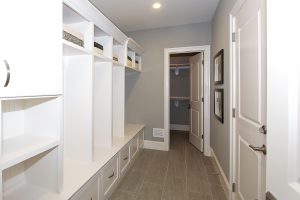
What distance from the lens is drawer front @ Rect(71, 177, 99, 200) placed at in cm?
129

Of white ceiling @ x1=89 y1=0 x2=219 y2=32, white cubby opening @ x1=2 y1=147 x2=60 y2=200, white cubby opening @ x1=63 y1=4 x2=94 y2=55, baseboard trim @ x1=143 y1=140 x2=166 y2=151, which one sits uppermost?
white ceiling @ x1=89 y1=0 x2=219 y2=32

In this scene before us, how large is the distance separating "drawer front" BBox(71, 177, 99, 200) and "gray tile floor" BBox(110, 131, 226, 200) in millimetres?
452

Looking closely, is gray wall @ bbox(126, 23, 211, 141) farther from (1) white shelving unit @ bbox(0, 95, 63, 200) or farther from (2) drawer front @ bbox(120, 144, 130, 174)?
(1) white shelving unit @ bbox(0, 95, 63, 200)

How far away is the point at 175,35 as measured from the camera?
329 cm

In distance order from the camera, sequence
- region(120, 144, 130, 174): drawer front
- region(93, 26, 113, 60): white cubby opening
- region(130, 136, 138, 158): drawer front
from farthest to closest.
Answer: region(130, 136, 138, 158): drawer front → region(120, 144, 130, 174): drawer front → region(93, 26, 113, 60): white cubby opening

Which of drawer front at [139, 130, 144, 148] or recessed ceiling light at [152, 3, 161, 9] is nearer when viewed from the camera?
recessed ceiling light at [152, 3, 161, 9]

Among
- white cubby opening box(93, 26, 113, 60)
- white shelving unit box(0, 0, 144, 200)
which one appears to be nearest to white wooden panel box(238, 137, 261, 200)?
white shelving unit box(0, 0, 144, 200)

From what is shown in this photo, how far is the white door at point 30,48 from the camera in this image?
2.83 feet

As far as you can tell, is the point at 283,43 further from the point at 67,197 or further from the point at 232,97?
the point at 67,197

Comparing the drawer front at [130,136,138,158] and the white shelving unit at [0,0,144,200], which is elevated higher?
the white shelving unit at [0,0,144,200]

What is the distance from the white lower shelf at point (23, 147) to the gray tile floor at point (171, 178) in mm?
1180

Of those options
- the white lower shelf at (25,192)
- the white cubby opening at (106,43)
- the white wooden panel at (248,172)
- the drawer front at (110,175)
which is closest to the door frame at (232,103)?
the white wooden panel at (248,172)

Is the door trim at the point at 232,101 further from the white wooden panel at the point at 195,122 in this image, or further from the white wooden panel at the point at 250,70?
the white wooden panel at the point at 195,122

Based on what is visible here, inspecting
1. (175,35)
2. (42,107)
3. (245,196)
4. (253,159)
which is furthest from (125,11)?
(245,196)
